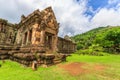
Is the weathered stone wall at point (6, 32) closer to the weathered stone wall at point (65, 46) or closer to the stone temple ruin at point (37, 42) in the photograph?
the weathered stone wall at point (65, 46)

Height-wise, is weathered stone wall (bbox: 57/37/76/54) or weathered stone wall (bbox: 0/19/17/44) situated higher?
weathered stone wall (bbox: 0/19/17/44)

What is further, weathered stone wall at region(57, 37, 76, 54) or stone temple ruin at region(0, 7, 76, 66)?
weathered stone wall at region(57, 37, 76, 54)

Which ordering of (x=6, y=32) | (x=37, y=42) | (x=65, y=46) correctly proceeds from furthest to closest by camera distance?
(x=65, y=46), (x=6, y=32), (x=37, y=42)

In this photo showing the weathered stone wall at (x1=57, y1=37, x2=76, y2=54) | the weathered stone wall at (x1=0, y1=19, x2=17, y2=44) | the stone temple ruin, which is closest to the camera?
the stone temple ruin

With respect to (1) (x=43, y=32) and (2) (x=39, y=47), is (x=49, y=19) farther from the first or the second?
(2) (x=39, y=47)

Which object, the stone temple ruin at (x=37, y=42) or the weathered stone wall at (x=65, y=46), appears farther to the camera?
the weathered stone wall at (x=65, y=46)

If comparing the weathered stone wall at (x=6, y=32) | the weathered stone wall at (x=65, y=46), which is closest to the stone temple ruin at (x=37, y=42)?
the weathered stone wall at (x=6, y=32)

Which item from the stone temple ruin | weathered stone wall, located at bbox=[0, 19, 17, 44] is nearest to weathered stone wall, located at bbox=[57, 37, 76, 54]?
weathered stone wall, located at bbox=[0, 19, 17, 44]

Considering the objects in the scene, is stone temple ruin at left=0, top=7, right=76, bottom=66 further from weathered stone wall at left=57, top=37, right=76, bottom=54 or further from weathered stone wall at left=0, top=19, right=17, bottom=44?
weathered stone wall at left=57, top=37, right=76, bottom=54

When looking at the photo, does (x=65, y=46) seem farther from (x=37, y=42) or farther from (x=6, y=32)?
(x=37, y=42)

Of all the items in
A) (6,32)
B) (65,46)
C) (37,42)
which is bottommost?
(37,42)

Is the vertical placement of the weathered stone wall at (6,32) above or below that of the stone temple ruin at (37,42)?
above

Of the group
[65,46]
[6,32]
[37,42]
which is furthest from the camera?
[65,46]

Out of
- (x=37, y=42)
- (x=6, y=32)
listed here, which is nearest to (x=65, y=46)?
(x=6, y=32)
